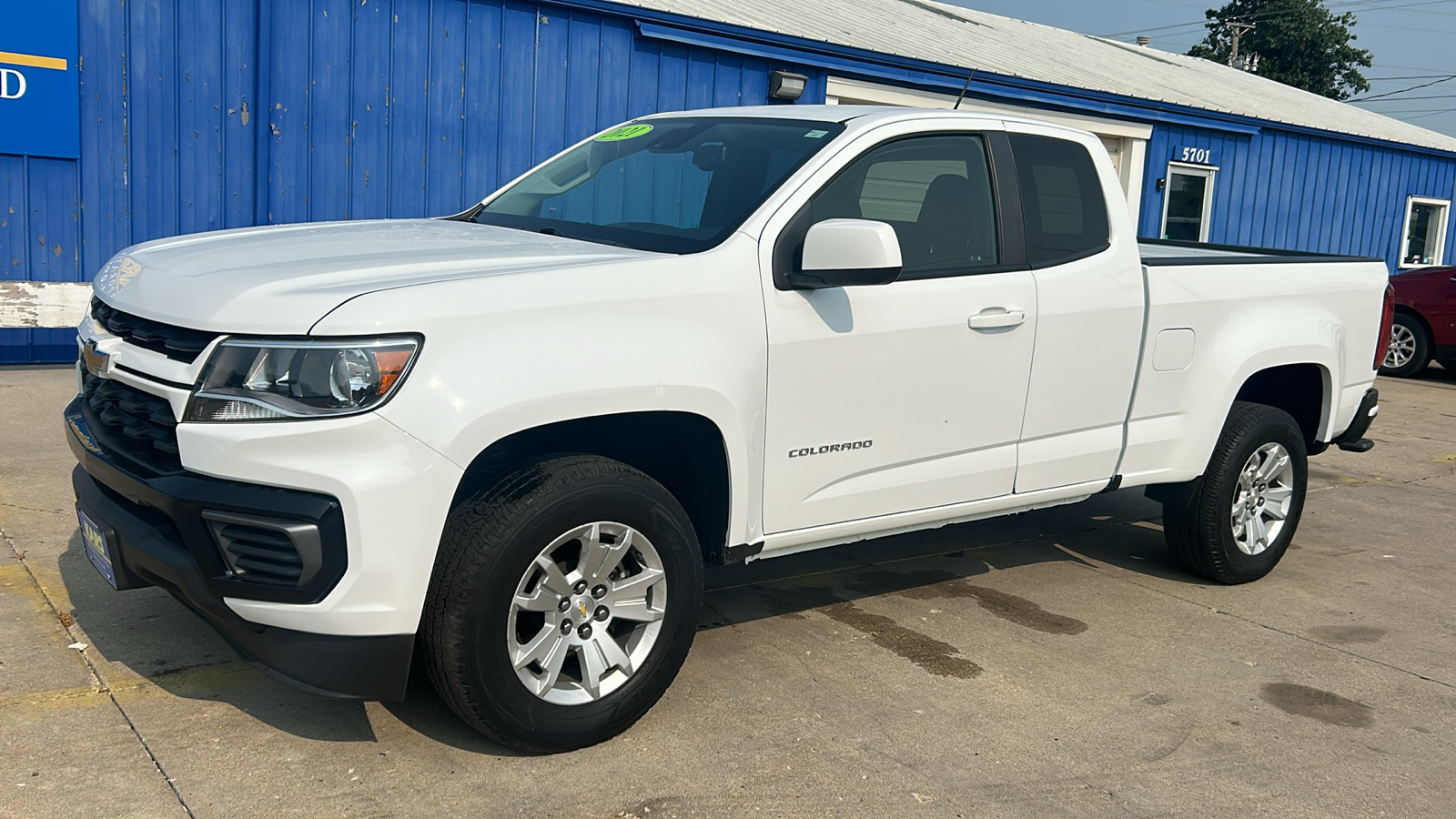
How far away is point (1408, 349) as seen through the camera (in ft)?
46.4

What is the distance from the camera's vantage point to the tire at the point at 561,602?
3.10 metres

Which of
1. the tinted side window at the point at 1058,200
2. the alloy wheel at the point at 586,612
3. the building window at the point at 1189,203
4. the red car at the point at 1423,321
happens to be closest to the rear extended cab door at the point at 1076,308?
the tinted side window at the point at 1058,200

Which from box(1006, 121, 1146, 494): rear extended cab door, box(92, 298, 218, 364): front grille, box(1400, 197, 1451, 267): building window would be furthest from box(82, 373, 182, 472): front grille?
box(1400, 197, 1451, 267): building window

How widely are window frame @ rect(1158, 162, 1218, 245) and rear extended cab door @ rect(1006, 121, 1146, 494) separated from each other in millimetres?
12340

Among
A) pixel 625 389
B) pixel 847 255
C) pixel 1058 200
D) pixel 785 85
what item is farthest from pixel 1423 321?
pixel 625 389

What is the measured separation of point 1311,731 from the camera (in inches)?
152

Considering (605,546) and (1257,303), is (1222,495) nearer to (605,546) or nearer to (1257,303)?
(1257,303)

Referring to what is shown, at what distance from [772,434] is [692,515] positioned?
1.27 ft

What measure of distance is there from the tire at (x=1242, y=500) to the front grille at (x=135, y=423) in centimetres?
407

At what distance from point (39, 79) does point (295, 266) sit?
662cm

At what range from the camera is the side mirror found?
3512 mm

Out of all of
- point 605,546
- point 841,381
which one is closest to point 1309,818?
point 841,381

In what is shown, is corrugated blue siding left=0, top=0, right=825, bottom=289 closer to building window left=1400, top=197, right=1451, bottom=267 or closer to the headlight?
the headlight

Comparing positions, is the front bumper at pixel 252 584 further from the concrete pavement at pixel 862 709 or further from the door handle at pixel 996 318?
the door handle at pixel 996 318
